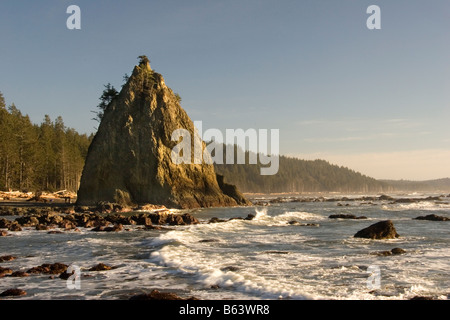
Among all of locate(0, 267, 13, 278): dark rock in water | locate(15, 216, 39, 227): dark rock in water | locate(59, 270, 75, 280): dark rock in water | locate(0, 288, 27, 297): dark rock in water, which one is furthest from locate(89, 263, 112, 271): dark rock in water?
locate(15, 216, 39, 227): dark rock in water

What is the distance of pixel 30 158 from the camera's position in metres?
71.2

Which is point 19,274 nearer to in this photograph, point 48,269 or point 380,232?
point 48,269

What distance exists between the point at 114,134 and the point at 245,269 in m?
42.2

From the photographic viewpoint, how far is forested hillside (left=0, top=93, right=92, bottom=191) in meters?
66.8

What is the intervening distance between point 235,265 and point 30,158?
65953 mm

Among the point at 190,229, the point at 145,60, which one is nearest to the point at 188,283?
the point at 190,229

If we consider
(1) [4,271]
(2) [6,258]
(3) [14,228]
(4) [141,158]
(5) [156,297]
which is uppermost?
(4) [141,158]

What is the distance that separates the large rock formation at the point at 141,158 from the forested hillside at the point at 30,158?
2191 centimetres

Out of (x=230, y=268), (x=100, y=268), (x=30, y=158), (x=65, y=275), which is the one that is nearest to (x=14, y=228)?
(x=100, y=268)

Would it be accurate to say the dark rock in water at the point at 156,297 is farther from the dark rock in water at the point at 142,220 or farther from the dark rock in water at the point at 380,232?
the dark rock in water at the point at 142,220

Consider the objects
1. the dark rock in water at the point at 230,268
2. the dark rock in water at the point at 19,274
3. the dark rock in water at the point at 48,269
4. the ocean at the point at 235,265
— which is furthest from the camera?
the dark rock in water at the point at 230,268

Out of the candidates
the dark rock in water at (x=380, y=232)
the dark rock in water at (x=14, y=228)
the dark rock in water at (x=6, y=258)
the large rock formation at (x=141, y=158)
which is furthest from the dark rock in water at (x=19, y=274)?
the large rock formation at (x=141, y=158)

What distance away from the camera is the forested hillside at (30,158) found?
66812 mm
